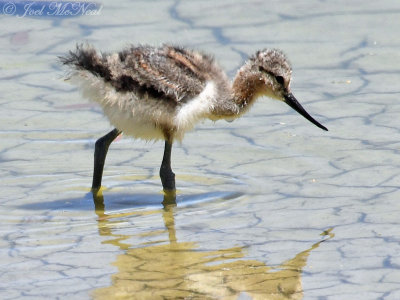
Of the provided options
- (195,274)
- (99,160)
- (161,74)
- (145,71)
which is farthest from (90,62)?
(195,274)

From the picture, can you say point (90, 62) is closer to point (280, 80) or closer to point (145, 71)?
point (145, 71)

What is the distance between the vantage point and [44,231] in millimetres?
6336

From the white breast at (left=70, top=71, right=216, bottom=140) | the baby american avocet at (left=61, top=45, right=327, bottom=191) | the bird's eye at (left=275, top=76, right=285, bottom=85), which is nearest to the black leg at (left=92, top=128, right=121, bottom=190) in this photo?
the baby american avocet at (left=61, top=45, right=327, bottom=191)

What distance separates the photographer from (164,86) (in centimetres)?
659

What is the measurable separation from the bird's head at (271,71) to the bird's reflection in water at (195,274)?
1.35 metres

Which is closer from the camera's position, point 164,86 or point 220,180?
point 164,86

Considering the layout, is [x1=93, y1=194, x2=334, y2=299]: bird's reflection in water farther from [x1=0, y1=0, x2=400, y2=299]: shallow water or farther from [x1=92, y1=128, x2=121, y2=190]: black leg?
[x1=92, y1=128, x2=121, y2=190]: black leg

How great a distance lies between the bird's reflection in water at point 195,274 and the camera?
5371 mm

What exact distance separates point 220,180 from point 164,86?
912 mm

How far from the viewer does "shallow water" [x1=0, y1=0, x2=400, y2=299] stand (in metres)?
5.60

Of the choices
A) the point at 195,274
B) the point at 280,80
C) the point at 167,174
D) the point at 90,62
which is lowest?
the point at 195,274

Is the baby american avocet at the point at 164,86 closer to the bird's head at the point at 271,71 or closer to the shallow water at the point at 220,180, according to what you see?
the bird's head at the point at 271,71

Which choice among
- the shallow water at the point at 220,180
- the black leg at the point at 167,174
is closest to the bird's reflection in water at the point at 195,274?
the shallow water at the point at 220,180

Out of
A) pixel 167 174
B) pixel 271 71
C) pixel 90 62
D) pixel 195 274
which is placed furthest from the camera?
pixel 271 71
